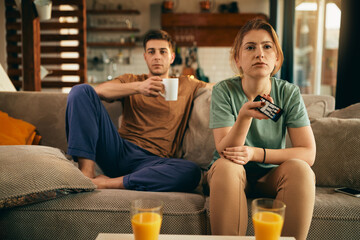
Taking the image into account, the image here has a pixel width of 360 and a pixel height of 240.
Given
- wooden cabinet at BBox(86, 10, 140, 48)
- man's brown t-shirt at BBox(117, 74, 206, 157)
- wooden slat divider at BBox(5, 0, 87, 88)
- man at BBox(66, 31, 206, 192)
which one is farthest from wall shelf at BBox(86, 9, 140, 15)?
man's brown t-shirt at BBox(117, 74, 206, 157)

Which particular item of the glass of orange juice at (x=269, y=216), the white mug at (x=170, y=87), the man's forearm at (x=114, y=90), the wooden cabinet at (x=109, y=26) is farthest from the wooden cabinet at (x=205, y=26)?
the glass of orange juice at (x=269, y=216)

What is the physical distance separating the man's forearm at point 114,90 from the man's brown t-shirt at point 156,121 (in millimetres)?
91

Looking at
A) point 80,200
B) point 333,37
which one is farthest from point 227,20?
point 80,200

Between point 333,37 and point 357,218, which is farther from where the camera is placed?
point 333,37

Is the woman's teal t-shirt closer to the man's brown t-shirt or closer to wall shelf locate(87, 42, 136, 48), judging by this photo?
the man's brown t-shirt

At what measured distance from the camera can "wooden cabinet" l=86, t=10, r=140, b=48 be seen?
6289mm

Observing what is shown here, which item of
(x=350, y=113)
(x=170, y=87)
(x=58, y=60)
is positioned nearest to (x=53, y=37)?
(x=58, y=60)

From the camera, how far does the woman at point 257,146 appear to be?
1.09m

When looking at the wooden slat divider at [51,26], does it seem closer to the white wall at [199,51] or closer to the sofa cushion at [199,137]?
the white wall at [199,51]

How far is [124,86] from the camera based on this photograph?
5.93 feet

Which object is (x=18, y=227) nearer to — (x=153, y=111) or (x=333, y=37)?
(x=153, y=111)

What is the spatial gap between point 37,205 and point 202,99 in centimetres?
104

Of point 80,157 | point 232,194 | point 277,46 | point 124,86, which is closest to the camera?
point 232,194

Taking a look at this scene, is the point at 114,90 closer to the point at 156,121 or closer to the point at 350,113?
the point at 156,121
